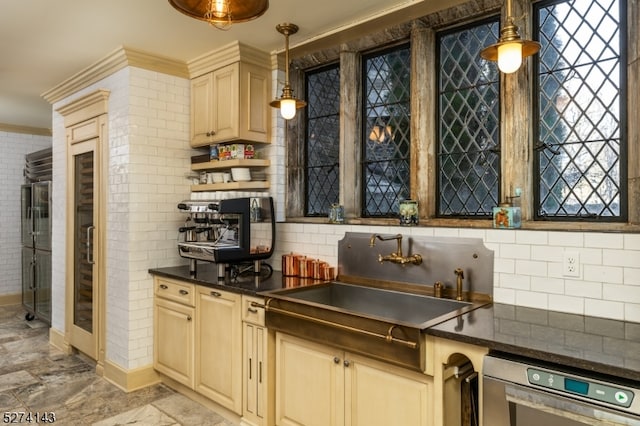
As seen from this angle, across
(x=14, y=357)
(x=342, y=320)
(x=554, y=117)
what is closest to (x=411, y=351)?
(x=342, y=320)

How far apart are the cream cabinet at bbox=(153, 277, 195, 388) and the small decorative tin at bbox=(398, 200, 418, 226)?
1.50 meters

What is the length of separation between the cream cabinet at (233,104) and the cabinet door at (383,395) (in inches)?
73.8

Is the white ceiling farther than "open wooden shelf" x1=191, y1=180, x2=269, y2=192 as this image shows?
No

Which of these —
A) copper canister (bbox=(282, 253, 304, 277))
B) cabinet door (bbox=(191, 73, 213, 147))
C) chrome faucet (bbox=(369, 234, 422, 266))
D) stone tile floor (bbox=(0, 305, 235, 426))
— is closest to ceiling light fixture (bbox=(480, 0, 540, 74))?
chrome faucet (bbox=(369, 234, 422, 266))

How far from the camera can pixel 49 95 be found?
4.39 m

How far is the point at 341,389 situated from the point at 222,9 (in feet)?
5.65

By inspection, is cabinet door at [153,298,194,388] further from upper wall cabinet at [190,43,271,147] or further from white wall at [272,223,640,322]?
white wall at [272,223,640,322]

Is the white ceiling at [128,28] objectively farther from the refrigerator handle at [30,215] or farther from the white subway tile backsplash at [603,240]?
the refrigerator handle at [30,215]

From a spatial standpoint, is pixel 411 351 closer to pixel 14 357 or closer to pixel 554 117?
pixel 554 117

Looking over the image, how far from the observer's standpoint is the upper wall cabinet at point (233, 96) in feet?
10.5

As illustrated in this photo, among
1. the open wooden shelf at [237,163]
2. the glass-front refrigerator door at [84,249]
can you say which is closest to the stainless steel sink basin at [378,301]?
the open wooden shelf at [237,163]

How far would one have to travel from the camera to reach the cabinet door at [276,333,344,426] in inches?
85.0

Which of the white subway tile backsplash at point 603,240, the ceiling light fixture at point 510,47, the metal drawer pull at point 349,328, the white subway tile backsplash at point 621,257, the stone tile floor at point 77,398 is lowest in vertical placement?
the stone tile floor at point 77,398

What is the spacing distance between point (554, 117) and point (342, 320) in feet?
4.84
